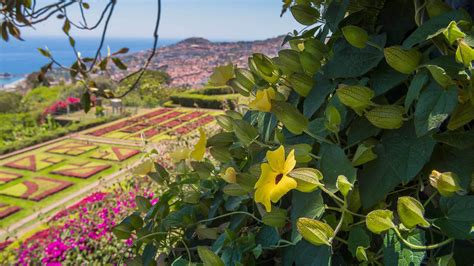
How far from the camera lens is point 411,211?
253mm

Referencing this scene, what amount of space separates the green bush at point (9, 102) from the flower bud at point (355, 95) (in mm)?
19230

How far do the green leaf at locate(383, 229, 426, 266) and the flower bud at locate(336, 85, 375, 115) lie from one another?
100 millimetres

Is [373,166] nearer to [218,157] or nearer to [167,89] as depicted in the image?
[218,157]

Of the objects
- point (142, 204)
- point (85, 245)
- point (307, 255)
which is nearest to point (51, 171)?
point (85, 245)

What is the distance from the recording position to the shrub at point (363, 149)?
0.26 metres

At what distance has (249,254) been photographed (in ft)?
1.27

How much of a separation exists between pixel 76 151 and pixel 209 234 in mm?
11907

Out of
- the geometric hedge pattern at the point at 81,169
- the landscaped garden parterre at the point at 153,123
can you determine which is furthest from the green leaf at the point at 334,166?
the landscaped garden parterre at the point at 153,123

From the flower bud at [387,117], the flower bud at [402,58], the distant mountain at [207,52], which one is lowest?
the distant mountain at [207,52]

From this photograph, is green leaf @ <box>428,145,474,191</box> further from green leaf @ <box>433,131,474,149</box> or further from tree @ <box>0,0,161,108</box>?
tree @ <box>0,0,161,108</box>

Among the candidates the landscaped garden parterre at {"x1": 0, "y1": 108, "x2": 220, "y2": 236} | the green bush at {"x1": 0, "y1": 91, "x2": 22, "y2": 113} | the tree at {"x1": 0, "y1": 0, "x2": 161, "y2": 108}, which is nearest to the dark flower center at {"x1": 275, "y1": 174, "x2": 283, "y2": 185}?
the tree at {"x1": 0, "y1": 0, "x2": 161, "y2": 108}

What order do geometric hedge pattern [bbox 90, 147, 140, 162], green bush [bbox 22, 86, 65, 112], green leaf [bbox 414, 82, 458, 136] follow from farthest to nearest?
green bush [bbox 22, 86, 65, 112] → geometric hedge pattern [bbox 90, 147, 140, 162] → green leaf [bbox 414, 82, 458, 136]

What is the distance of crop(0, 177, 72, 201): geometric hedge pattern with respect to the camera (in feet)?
26.1

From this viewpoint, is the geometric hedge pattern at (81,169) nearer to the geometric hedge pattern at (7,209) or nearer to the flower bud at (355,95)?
the geometric hedge pattern at (7,209)
